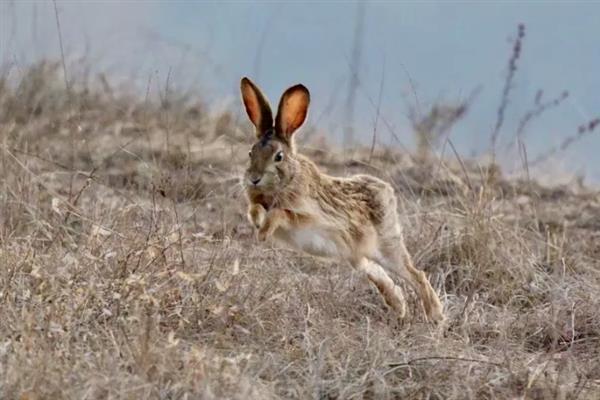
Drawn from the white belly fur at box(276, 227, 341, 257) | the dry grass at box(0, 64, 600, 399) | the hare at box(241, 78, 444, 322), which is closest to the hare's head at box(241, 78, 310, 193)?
the hare at box(241, 78, 444, 322)

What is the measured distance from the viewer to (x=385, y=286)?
718cm

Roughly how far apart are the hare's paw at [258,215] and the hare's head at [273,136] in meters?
0.09

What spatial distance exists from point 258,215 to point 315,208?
0.33 m

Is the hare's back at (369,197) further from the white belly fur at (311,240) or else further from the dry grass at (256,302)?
the dry grass at (256,302)

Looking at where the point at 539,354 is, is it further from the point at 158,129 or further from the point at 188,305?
the point at 158,129

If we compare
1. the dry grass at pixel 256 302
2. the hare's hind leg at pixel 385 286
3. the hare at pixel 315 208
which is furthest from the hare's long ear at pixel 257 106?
the hare's hind leg at pixel 385 286

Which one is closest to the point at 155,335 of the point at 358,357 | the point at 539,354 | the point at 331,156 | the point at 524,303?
the point at 358,357

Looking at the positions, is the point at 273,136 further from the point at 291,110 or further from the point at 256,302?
the point at 256,302

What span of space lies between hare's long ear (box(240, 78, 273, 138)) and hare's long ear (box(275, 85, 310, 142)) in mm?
53

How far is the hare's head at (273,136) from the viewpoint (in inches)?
265

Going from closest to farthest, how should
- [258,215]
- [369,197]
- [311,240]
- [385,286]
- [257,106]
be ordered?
1. [258,215]
2. [311,240]
3. [257,106]
4. [385,286]
5. [369,197]

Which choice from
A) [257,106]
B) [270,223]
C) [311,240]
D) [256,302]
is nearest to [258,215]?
[270,223]

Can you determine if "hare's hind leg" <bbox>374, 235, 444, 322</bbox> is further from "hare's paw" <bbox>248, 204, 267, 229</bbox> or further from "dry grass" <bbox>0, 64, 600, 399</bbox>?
"hare's paw" <bbox>248, 204, 267, 229</bbox>

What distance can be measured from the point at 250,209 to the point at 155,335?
4.10 ft
